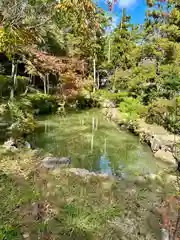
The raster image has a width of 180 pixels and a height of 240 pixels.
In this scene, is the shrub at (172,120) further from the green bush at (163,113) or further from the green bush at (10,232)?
the green bush at (10,232)

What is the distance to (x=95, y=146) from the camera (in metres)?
7.36

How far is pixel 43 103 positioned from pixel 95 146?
19.9 ft

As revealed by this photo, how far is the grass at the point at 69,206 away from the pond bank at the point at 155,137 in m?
1.71

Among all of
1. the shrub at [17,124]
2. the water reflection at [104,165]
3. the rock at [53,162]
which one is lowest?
the water reflection at [104,165]

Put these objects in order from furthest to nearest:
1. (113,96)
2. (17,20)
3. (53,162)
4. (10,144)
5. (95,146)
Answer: (113,96)
(95,146)
(10,144)
(53,162)
(17,20)

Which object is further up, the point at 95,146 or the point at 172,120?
the point at 172,120

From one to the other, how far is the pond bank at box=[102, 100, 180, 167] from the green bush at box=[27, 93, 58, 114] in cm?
331

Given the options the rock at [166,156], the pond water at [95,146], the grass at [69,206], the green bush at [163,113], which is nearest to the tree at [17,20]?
the grass at [69,206]

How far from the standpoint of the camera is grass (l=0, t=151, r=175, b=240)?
274 centimetres

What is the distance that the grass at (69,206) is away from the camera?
2.74m

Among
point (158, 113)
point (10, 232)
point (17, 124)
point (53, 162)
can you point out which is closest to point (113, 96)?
point (158, 113)

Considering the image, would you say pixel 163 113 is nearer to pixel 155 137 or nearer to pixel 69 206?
pixel 155 137

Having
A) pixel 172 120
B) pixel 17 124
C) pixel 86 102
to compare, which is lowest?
pixel 17 124

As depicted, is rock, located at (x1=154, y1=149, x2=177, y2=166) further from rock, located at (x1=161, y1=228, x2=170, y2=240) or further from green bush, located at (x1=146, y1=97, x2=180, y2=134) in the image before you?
rock, located at (x1=161, y1=228, x2=170, y2=240)
